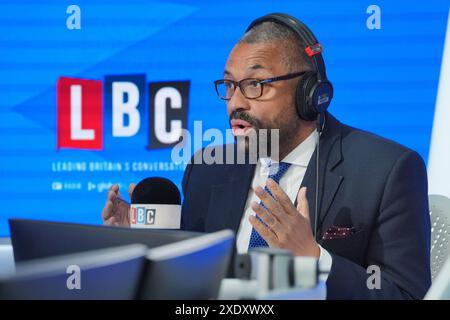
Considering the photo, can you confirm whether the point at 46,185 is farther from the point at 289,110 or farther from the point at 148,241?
the point at 148,241

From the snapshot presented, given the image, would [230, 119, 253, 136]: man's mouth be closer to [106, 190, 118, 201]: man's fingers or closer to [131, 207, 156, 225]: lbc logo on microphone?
[106, 190, 118, 201]: man's fingers

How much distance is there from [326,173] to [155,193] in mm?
708

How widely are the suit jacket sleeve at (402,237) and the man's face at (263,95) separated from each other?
0.43 metres

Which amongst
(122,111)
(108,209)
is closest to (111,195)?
(108,209)

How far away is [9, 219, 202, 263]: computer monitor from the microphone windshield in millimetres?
416

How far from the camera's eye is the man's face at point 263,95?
7.32 ft

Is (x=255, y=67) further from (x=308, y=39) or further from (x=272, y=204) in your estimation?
(x=272, y=204)

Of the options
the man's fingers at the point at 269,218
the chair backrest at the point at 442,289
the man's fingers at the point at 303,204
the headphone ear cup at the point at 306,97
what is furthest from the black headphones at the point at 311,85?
the chair backrest at the point at 442,289

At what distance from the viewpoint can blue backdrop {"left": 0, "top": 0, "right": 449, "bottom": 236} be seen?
3191mm

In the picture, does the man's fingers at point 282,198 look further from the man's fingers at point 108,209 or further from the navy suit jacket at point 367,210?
the man's fingers at point 108,209

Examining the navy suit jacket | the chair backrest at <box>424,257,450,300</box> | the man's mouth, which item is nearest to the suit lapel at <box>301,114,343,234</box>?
the navy suit jacket

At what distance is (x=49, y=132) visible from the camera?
330 cm

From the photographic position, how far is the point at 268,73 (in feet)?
7.34

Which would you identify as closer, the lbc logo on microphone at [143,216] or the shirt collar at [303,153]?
the lbc logo on microphone at [143,216]
